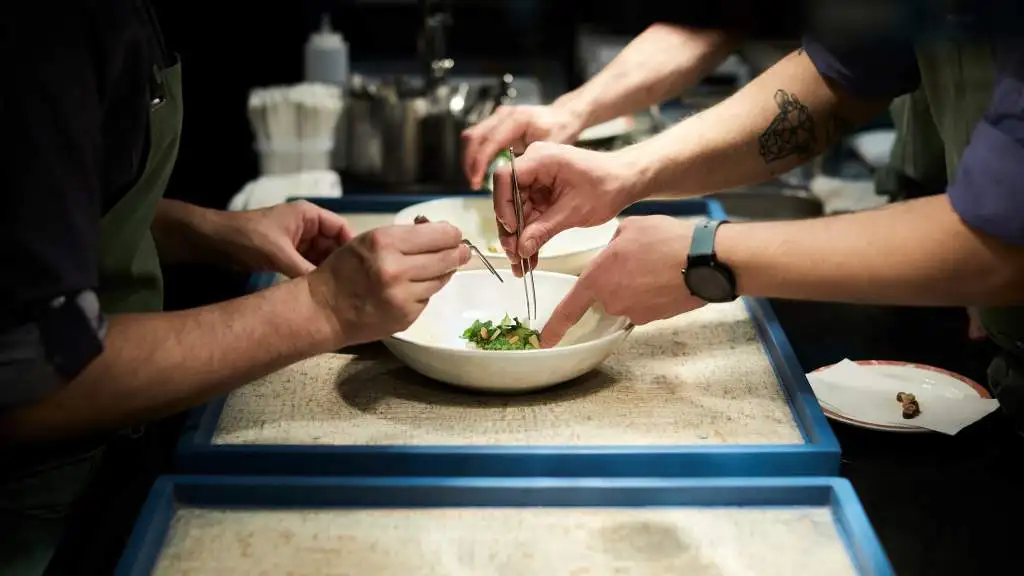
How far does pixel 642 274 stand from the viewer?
1.47 meters

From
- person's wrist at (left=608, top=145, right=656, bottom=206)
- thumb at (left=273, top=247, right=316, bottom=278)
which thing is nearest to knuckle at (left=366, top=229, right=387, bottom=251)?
thumb at (left=273, top=247, right=316, bottom=278)

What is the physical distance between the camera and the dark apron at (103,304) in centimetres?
136

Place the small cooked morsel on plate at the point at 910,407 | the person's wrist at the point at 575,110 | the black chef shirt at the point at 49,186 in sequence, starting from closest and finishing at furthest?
the black chef shirt at the point at 49,186, the small cooked morsel on plate at the point at 910,407, the person's wrist at the point at 575,110

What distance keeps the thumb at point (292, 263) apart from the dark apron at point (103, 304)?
274mm

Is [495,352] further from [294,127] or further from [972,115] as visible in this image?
[294,127]

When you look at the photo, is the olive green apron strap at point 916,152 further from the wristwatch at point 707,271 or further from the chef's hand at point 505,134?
the wristwatch at point 707,271

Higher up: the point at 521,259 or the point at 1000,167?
the point at 1000,167

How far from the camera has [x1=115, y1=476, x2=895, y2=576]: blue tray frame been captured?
4.23ft

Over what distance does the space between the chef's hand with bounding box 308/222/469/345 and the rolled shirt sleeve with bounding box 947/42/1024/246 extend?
68 centimetres

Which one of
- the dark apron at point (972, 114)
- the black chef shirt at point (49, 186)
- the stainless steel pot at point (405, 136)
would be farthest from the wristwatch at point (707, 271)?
the stainless steel pot at point (405, 136)

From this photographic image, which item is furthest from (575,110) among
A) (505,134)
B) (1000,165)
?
(1000,165)

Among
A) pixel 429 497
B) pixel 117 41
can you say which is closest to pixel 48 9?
pixel 117 41

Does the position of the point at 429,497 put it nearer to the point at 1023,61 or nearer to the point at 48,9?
the point at 48,9

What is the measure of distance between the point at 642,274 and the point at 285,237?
2.07 feet
